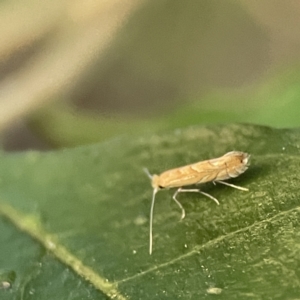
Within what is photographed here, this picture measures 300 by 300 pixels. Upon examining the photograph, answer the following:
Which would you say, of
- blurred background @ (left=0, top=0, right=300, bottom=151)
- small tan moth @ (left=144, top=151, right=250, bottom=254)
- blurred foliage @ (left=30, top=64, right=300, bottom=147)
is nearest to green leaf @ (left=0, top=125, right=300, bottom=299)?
Answer: small tan moth @ (left=144, top=151, right=250, bottom=254)

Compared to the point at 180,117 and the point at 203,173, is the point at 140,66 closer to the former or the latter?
the point at 180,117

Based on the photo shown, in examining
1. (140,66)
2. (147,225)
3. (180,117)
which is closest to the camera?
(147,225)

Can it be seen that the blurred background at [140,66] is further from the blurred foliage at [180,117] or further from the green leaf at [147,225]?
the green leaf at [147,225]

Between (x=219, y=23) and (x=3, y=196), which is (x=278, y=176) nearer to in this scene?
(x=3, y=196)

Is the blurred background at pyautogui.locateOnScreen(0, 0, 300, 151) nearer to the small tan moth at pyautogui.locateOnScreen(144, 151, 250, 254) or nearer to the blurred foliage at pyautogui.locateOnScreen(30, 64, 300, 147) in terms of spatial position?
the blurred foliage at pyautogui.locateOnScreen(30, 64, 300, 147)

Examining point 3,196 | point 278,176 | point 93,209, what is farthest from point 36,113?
point 278,176

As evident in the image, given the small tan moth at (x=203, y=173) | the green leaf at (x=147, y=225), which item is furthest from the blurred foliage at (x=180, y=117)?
the small tan moth at (x=203, y=173)

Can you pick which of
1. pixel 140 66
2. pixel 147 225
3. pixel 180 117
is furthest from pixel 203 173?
pixel 140 66

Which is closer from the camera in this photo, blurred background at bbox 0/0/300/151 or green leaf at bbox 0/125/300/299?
green leaf at bbox 0/125/300/299
